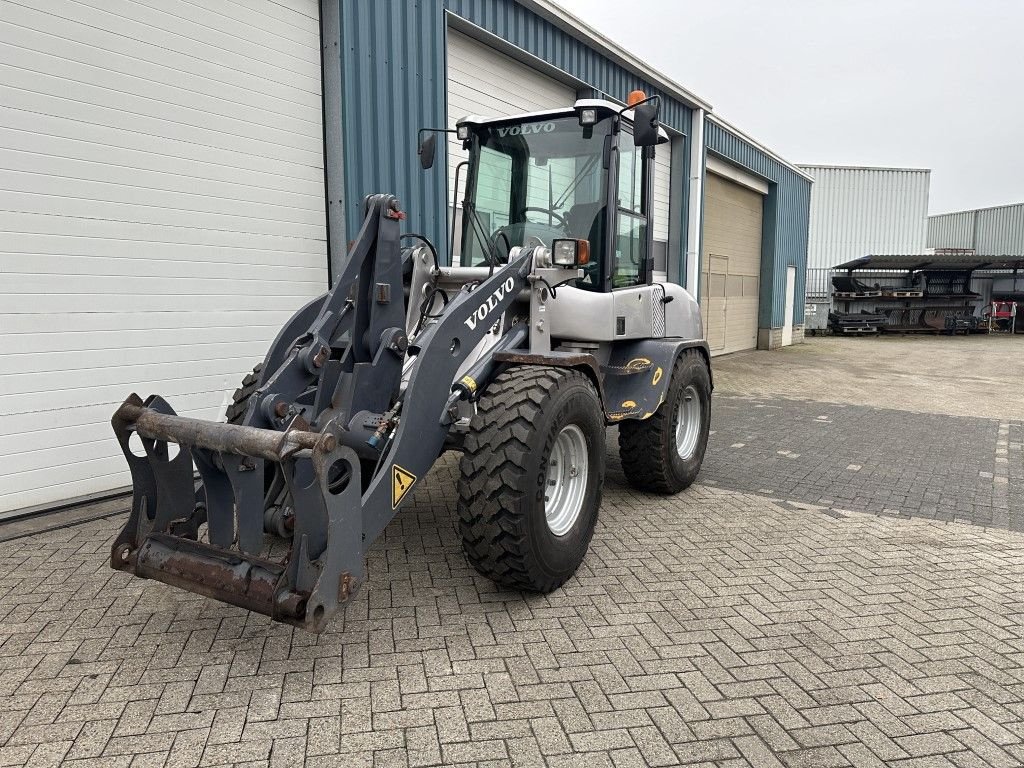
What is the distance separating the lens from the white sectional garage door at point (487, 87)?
27.6 ft

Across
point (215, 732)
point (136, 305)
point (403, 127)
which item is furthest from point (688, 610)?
point (403, 127)

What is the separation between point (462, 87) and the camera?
857cm

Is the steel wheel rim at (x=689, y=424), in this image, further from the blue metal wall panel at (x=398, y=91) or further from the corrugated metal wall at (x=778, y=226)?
the corrugated metal wall at (x=778, y=226)

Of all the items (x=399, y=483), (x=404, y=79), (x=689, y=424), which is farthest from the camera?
(x=404, y=79)

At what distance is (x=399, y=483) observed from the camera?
3355 millimetres

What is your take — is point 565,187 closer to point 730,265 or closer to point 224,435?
point 224,435

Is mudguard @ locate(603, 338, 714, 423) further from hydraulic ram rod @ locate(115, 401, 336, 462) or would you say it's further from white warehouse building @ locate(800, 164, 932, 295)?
white warehouse building @ locate(800, 164, 932, 295)

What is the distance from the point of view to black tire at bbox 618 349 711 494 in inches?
213

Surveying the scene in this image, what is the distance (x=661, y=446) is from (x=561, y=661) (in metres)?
2.55

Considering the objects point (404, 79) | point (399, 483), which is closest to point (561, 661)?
point (399, 483)

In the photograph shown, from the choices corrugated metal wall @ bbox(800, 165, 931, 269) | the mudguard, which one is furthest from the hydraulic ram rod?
corrugated metal wall @ bbox(800, 165, 931, 269)

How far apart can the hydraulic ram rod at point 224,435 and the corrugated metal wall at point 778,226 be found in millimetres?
16440

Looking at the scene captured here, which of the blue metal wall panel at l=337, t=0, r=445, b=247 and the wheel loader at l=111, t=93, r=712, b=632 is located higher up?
the blue metal wall panel at l=337, t=0, r=445, b=247

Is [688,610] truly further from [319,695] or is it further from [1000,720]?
[319,695]
